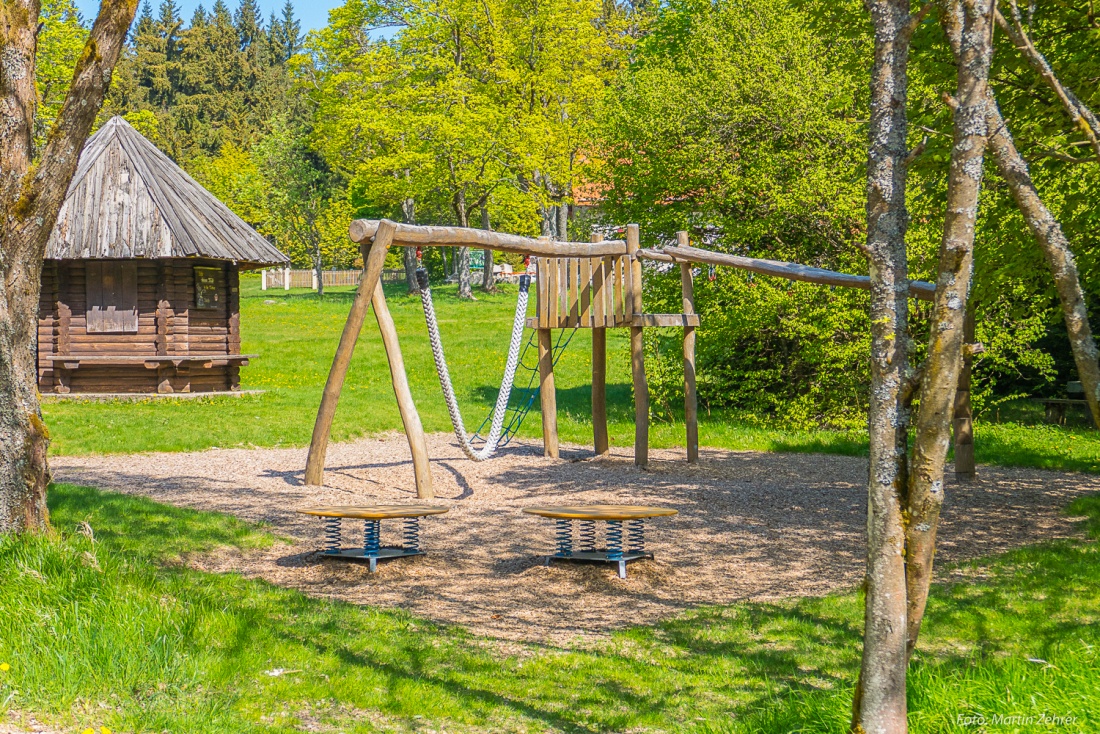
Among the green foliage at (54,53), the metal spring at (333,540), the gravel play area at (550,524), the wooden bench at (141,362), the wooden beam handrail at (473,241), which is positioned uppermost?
the green foliage at (54,53)

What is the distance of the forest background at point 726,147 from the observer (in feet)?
31.7

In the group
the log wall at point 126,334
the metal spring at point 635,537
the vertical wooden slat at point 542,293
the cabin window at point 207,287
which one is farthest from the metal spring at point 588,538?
the cabin window at point 207,287

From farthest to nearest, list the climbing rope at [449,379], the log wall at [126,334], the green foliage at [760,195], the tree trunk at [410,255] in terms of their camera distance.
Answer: the tree trunk at [410,255], the log wall at [126,334], the green foliage at [760,195], the climbing rope at [449,379]

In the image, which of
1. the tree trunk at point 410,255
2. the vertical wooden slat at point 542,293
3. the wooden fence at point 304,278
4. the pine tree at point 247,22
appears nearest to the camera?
the vertical wooden slat at point 542,293

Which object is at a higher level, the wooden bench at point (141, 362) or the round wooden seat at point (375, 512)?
the wooden bench at point (141, 362)

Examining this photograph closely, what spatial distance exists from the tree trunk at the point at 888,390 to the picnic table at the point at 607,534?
4071 mm

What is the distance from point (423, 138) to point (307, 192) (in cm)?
1315

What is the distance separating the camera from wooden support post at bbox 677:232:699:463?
14.0m

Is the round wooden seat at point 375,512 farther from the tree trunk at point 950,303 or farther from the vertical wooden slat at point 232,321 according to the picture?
the vertical wooden slat at point 232,321

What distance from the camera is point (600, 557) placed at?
8.22 metres

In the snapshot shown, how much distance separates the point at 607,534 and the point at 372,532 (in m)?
1.88

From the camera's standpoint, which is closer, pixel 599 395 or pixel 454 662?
pixel 454 662

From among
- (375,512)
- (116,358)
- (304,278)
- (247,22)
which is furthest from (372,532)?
(247,22)

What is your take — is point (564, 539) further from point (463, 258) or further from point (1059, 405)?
point (463, 258)
